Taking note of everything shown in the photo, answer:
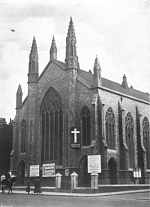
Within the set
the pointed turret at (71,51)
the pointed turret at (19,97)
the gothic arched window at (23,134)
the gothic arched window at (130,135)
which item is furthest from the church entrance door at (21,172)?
the pointed turret at (71,51)

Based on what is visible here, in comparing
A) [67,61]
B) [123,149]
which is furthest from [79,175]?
[67,61]

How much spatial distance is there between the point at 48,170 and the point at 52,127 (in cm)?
580

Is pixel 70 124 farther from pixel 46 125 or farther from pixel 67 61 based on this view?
pixel 67 61

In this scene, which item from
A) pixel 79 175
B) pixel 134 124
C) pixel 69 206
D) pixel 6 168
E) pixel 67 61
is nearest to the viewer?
pixel 69 206

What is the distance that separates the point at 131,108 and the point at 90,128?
1079cm

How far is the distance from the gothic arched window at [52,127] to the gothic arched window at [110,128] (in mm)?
6081

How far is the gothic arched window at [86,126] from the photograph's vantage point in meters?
48.9

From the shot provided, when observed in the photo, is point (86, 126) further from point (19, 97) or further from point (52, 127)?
point (19, 97)

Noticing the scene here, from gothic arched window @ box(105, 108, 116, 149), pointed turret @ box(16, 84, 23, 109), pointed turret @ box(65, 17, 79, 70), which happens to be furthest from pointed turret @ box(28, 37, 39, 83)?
gothic arched window @ box(105, 108, 116, 149)

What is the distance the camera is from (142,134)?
57844 millimetres

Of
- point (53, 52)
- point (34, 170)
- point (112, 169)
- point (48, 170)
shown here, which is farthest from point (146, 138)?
point (53, 52)

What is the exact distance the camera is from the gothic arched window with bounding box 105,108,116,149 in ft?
165

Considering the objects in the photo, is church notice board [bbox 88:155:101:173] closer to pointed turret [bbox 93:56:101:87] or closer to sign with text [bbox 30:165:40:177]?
pointed turret [bbox 93:56:101:87]

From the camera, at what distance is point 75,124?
49.4m
